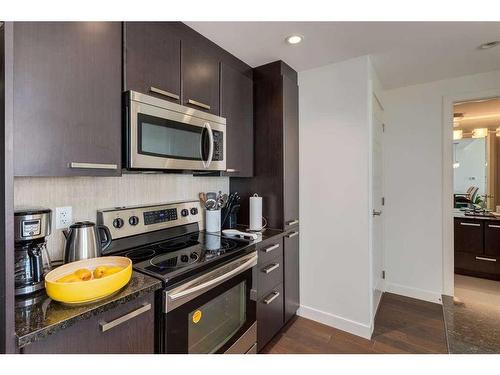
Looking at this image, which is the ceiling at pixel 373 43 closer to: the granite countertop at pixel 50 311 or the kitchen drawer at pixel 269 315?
the granite countertop at pixel 50 311

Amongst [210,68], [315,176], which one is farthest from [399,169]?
[210,68]

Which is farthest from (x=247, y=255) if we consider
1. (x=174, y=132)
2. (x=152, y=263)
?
(x=174, y=132)

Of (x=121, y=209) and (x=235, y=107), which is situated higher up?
(x=235, y=107)

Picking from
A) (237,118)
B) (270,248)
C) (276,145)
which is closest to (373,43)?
(276,145)

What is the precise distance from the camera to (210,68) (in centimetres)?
178

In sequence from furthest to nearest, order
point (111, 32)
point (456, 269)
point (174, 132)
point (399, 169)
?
point (456, 269) < point (399, 169) < point (174, 132) < point (111, 32)

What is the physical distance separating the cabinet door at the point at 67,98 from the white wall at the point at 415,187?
2.80m

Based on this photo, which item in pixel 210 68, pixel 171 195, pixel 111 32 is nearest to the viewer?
pixel 111 32

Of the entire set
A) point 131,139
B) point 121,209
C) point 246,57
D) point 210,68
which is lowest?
point 121,209

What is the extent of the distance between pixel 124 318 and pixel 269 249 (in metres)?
1.09

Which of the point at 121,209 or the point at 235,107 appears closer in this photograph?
the point at 121,209

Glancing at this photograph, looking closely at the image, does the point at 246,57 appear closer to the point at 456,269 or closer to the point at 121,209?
the point at 121,209

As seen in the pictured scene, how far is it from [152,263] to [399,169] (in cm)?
273

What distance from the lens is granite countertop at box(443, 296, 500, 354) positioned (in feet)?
6.25
